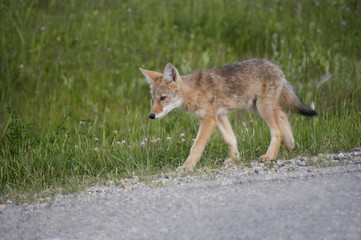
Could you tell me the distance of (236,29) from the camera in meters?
12.3

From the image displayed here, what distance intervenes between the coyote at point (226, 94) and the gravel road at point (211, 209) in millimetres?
1430

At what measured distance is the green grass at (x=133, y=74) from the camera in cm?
716

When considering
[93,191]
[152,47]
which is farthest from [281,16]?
[93,191]

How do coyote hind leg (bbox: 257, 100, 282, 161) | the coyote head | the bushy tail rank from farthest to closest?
the bushy tail, the coyote head, coyote hind leg (bbox: 257, 100, 282, 161)

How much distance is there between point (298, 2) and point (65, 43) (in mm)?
4372

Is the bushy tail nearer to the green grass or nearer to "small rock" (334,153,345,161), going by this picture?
the green grass

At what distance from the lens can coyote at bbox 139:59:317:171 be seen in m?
7.56

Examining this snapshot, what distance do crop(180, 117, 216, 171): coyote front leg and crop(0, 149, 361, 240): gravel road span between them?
0.65 metres

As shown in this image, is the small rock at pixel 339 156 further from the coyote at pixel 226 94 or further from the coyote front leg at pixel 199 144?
the coyote front leg at pixel 199 144

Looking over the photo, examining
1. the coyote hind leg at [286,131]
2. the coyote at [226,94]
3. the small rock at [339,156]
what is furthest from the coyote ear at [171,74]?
the small rock at [339,156]

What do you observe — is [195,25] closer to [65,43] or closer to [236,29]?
[236,29]

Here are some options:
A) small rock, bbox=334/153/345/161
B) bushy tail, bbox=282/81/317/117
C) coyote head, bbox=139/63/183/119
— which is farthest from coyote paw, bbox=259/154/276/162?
coyote head, bbox=139/63/183/119

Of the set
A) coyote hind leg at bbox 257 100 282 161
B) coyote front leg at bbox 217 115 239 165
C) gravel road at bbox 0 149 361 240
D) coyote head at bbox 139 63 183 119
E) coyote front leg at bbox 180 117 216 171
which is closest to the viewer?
gravel road at bbox 0 149 361 240

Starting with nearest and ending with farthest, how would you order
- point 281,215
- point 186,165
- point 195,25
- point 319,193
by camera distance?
point 281,215 → point 319,193 → point 186,165 → point 195,25
